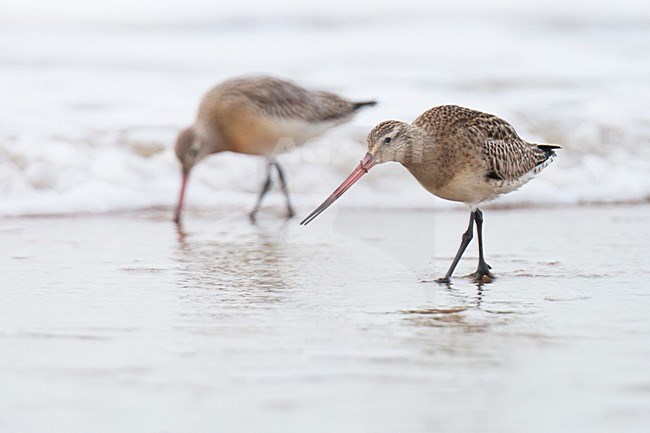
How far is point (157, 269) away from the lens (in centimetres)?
582

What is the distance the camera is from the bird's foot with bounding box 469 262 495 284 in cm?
561

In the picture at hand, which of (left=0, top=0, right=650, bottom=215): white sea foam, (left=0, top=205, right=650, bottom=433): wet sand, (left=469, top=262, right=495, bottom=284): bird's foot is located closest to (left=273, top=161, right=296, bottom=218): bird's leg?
(left=0, top=0, right=650, bottom=215): white sea foam

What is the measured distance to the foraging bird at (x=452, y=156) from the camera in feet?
18.1

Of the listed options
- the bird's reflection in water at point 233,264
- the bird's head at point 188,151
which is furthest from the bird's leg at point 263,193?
the bird's head at point 188,151

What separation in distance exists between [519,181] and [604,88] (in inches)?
253

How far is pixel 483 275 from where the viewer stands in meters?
5.65

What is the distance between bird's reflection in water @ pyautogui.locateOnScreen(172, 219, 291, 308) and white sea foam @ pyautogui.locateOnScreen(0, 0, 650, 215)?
1.02 meters

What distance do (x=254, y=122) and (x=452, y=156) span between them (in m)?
3.10

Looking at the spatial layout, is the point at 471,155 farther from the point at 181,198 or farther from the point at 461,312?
the point at 181,198

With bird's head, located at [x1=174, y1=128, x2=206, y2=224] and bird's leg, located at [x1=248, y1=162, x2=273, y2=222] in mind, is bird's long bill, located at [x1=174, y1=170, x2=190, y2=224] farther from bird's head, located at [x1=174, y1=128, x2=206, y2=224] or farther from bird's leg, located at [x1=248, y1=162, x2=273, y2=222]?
bird's leg, located at [x1=248, y1=162, x2=273, y2=222]

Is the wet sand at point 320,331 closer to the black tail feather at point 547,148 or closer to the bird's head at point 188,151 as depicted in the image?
the black tail feather at point 547,148

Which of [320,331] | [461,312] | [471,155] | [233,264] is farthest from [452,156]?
[320,331]

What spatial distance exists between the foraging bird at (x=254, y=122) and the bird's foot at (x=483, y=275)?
2809 millimetres

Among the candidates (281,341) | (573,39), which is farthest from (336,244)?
(573,39)
